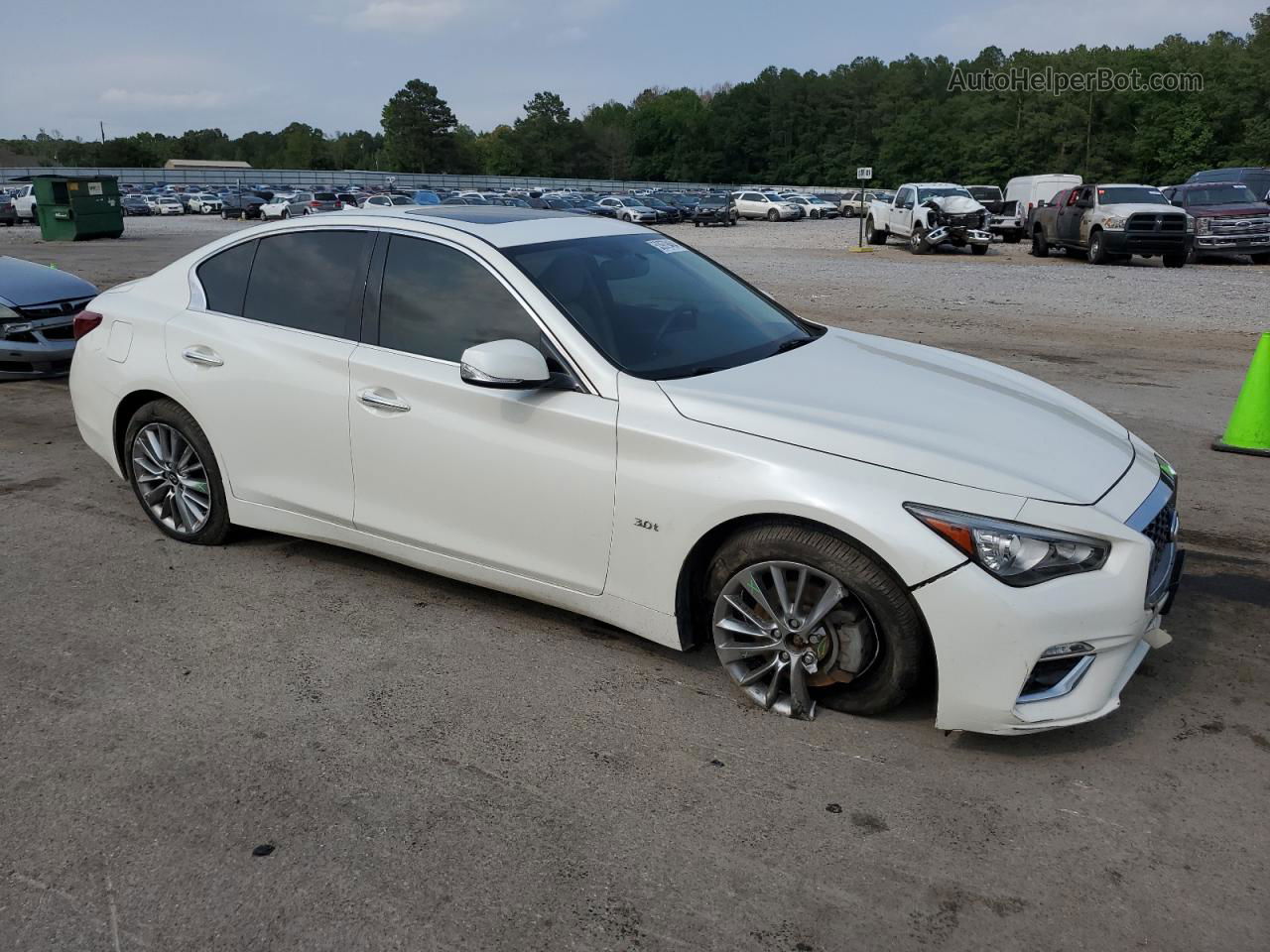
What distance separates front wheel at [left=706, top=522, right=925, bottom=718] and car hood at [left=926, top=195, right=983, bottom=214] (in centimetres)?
2767

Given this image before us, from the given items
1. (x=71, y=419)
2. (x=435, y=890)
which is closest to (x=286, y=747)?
(x=435, y=890)

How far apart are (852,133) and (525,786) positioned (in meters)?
141

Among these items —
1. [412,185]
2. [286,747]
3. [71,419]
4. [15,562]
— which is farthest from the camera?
[412,185]

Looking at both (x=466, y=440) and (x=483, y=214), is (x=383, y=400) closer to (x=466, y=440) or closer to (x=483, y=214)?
(x=466, y=440)

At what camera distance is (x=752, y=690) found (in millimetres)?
3812

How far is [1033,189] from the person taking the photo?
37625 mm

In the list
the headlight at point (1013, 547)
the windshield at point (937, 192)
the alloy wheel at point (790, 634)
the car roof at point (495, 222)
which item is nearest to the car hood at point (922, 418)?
the headlight at point (1013, 547)

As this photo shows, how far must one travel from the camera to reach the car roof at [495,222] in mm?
4520

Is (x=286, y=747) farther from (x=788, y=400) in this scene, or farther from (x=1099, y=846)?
(x=1099, y=846)

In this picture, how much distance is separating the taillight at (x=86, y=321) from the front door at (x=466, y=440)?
1882mm

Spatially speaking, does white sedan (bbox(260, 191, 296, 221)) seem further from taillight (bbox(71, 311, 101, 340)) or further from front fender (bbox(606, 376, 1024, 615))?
front fender (bbox(606, 376, 1024, 615))

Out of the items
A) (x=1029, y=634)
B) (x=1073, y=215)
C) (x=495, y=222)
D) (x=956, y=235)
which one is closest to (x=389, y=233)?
(x=495, y=222)

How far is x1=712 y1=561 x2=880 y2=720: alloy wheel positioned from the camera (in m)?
3.53

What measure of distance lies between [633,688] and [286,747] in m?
1.19
